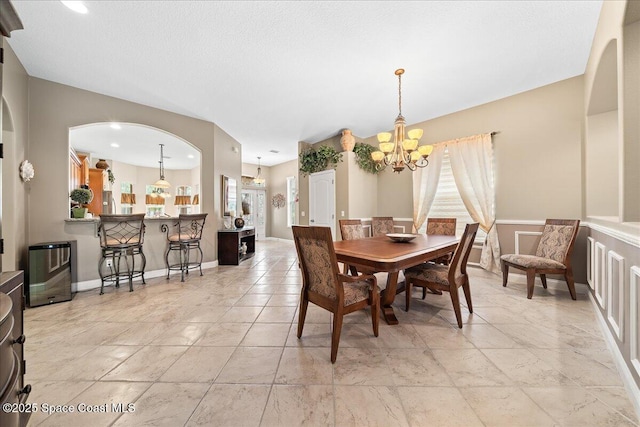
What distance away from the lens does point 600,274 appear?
2330 mm

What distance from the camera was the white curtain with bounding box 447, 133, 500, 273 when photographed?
12.4ft

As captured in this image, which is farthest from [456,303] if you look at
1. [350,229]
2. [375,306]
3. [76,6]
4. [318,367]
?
[76,6]

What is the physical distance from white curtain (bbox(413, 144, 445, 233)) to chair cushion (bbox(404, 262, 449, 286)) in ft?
7.32

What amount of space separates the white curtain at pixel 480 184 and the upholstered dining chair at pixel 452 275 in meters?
1.85

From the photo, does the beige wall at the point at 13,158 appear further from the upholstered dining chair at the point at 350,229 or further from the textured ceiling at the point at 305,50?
the upholstered dining chair at the point at 350,229

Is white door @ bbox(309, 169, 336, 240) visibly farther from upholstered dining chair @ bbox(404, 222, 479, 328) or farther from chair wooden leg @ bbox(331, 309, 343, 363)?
chair wooden leg @ bbox(331, 309, 343, 363)

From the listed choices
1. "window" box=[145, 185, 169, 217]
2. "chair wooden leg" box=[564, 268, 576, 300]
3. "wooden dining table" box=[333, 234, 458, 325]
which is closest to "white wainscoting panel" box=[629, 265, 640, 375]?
A: "wooden dining table" box=[333, 234, 458, 325]

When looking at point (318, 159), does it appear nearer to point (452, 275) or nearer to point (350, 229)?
point (350, 229)

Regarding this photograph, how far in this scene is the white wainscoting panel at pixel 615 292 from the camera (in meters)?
1.66

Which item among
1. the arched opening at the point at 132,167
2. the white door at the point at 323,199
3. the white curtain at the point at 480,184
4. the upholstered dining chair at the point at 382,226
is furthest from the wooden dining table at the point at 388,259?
the arched opening at the point at 132,167

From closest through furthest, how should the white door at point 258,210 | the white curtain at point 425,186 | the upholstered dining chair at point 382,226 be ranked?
the upholstered dining chair at point 382,226 → the white curtain at point 425,186 → the white door at point 258,210

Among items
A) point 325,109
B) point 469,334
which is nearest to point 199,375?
point 469,334

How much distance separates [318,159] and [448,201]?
2.85 metres

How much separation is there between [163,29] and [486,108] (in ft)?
15.3
